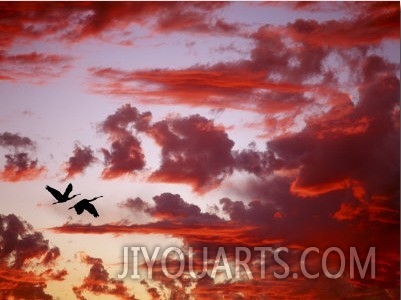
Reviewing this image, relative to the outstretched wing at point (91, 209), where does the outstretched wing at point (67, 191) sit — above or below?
above

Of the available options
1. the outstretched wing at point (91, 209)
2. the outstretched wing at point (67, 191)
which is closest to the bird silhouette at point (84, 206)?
the outstretched wing at point (91, 209)

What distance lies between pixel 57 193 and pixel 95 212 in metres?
2.03

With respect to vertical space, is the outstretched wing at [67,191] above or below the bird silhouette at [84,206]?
above

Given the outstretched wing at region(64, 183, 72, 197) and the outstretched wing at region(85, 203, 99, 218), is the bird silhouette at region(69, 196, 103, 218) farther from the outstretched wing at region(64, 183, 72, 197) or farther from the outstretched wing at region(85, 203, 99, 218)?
the outstretched wing at region(64, 183, 72, 197)

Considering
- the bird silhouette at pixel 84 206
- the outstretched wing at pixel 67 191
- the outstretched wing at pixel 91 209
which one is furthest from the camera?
the bird silhouette at pixel 84 206

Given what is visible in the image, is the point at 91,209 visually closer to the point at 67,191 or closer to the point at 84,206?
the point at 84,206

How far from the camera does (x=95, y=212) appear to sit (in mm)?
35094

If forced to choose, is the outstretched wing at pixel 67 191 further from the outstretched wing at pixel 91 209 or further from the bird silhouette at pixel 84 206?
the outstretched wing at pixel 91 209

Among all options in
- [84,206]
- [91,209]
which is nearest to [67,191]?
[84,206]

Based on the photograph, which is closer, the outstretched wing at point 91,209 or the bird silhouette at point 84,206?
the outstretched wing at point 91,209

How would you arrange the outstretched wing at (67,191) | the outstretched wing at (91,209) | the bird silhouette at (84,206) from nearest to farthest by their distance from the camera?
the outstretched wing at (67,191), the outstretched wing at (91,209), the bird silhouette at (84,206)

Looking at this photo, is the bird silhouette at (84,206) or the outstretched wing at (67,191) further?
the bird silhouette at (84,206)

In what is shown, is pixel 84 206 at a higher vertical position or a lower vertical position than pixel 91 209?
higher

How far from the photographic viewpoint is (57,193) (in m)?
35.0
